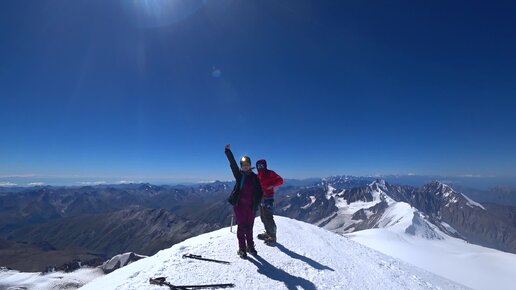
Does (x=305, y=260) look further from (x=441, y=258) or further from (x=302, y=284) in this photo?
(x=441, y=258)

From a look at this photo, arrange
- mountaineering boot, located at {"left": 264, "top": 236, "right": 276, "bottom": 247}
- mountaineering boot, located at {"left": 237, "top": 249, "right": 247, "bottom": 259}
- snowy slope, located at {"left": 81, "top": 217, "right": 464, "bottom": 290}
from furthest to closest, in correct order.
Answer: mountaineering boot, located at {"left": 264, "top": 236, "right": 276, "bottom": 247} → mountaineering boot, located at {"left": 237, "top": 249, "right": 247, "bottom": 259} → snowy slope, located at {"left": 81, "top": 217, "right": 464, "bottom": 290}

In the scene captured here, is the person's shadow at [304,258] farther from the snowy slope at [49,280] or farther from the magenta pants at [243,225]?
the snowy slope at [49,280]

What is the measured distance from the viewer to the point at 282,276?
8.78 metres

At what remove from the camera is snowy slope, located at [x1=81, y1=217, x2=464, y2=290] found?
8.26 m

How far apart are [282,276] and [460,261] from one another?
432 feet

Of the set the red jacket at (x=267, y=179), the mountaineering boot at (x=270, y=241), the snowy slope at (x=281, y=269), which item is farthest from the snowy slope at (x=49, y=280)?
the red jacket at (x=267, y=179)

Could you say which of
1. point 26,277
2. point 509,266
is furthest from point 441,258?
point 26,277

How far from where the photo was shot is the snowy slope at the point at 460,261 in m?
88.4

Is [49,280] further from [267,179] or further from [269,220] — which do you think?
[267,179]

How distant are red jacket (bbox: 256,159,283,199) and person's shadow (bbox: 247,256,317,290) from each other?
130 inches

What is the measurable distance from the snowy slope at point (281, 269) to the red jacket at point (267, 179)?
2173 mm

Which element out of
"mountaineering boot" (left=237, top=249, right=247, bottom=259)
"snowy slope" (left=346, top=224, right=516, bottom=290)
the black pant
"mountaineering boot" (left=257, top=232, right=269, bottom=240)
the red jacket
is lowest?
"snowy slope" (left=346, top=224, right=516, bottom=290)

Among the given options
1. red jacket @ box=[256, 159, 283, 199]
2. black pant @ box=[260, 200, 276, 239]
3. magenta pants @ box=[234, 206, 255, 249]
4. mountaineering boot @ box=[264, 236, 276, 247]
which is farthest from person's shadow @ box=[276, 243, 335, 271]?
red jacket @ box=[256, 159, 283, 199]

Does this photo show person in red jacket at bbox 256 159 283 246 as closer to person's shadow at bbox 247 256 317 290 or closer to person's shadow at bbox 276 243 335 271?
person's shadow at bbox 276 243 335 271
